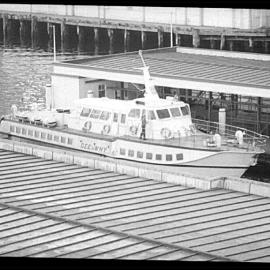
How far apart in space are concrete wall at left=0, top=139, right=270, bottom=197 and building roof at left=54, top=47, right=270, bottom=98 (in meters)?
9.03

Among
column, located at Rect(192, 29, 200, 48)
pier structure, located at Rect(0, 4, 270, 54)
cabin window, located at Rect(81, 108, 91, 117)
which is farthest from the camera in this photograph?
column, located at Rect(192, 29, 200, 48)

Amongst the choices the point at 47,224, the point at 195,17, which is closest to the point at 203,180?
the point at 47,224

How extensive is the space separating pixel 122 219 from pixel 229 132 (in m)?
14.8

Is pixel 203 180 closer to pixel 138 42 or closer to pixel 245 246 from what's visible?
pixel 245 246

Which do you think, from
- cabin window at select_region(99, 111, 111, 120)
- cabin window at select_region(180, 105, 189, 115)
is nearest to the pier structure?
cabin window at select_region(99, 111, 111, 120)

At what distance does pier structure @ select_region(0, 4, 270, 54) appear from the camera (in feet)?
205

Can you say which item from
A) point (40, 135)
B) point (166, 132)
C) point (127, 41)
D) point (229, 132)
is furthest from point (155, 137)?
point (127, 41)

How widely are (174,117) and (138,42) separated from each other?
139 ft

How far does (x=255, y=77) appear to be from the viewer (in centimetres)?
3262

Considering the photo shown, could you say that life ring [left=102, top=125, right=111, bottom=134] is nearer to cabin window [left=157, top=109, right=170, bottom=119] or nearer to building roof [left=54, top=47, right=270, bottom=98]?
cabin window [left=157, top=109, right=170, bottom=119]

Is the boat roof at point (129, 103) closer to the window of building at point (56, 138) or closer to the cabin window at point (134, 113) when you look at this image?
the cabin window at point (134, 113)

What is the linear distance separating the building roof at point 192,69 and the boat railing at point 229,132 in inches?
46.6

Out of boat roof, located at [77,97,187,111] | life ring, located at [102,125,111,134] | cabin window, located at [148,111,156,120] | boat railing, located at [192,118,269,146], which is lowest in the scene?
boat railing, located at [192,118,269,146]

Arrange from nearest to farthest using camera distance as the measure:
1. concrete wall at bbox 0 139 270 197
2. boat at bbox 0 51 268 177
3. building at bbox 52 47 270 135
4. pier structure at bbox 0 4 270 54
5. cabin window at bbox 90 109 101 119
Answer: concrete wall at bbox 0 139 270 197, boat at bbox 0 51 268 177, cabin window at bbox 90 109 101 119, building at bbox 52 47 270 135, pier structure at bbox 0 4 270 54
